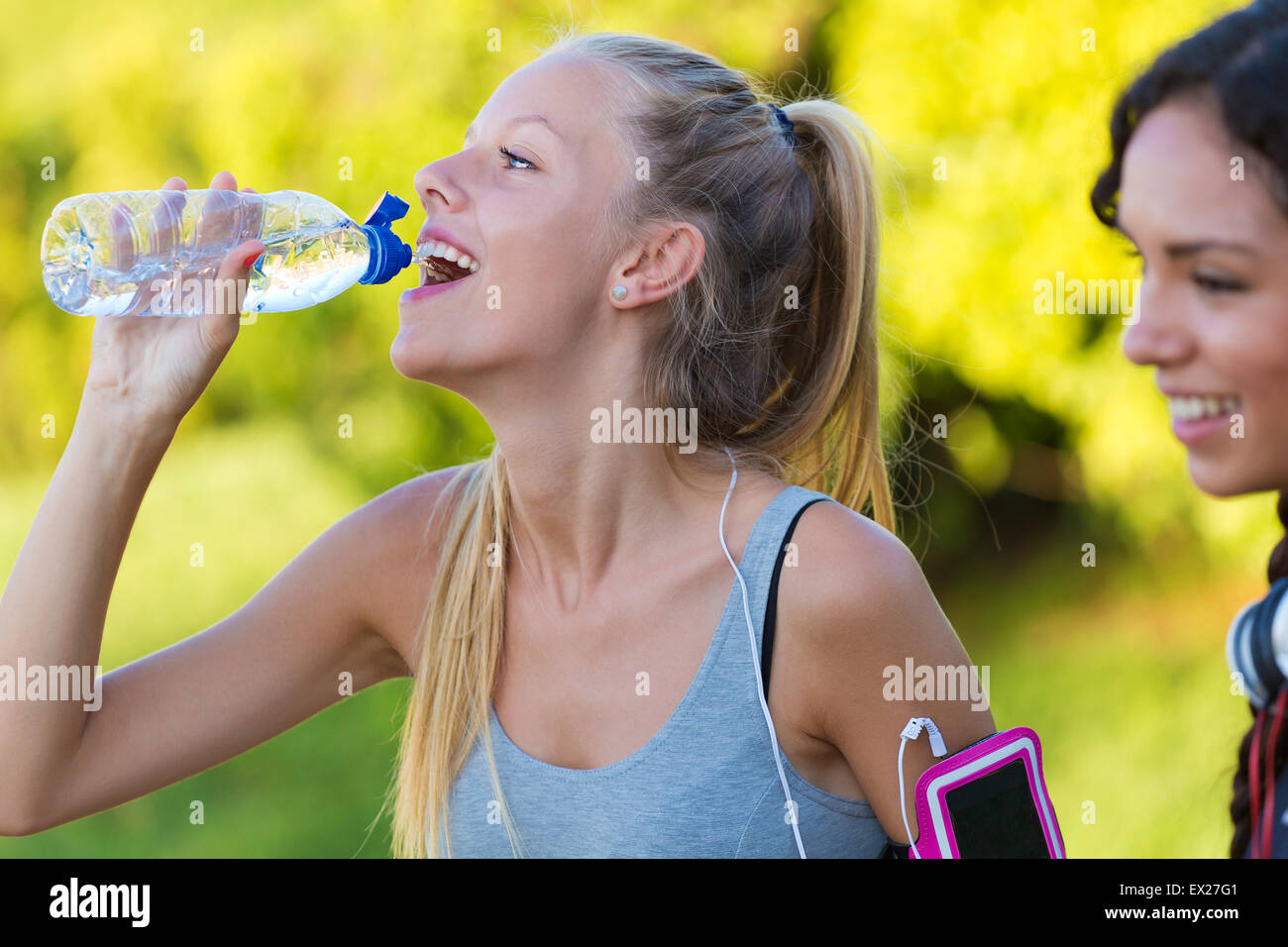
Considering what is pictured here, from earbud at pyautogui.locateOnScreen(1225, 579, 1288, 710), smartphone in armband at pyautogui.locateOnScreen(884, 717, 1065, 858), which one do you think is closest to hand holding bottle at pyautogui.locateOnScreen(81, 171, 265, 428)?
smartphone in armband at pyautogui.locateOnScreen(884, 717, 1065, 858)

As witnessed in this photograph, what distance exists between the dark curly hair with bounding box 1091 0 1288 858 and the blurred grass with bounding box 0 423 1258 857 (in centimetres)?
375

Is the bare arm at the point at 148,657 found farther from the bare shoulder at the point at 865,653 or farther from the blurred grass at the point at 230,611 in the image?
the blurred grass at the point at 230,611

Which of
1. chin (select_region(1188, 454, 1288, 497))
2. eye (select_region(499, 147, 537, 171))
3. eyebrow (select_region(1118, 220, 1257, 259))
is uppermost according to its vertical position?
eye (select_region(499, 147, 537, 171))

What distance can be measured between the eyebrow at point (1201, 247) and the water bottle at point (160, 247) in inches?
50.6

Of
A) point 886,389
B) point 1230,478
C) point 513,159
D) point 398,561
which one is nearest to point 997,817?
point 1230,478

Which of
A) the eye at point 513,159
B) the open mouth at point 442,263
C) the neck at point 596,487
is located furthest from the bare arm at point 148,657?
the eye at point 513,159

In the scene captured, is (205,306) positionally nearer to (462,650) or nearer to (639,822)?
(462,650)

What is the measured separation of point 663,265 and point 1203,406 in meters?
1.04

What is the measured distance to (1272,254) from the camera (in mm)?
1214

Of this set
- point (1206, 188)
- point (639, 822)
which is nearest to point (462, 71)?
point (639, 822)

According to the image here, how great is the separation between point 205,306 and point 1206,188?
1462mm

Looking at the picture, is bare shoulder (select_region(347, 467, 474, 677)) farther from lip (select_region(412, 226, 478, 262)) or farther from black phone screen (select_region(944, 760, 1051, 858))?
black phone screen (select_region(944, 760, 1051, 858))

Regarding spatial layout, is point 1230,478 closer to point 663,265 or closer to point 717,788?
point 717,788

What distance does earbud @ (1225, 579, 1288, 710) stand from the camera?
1194mm
